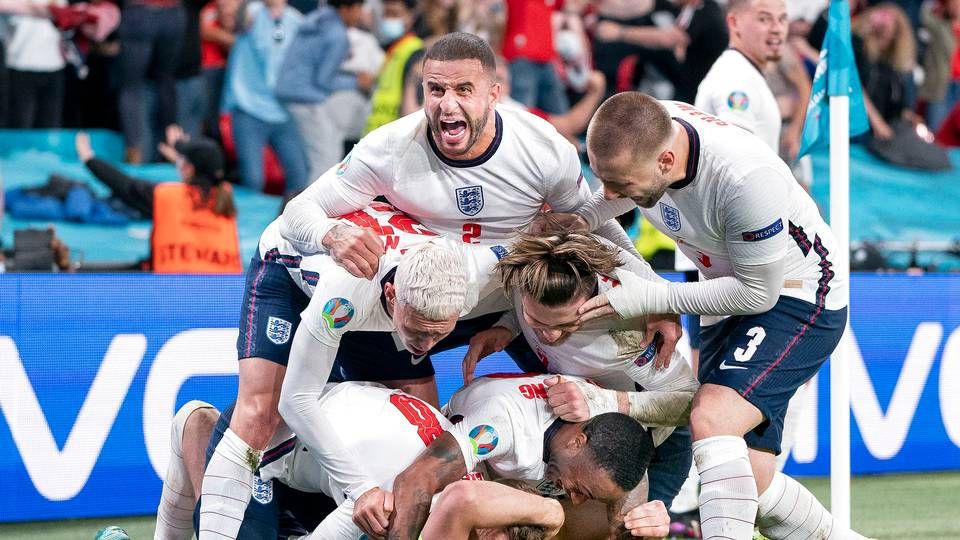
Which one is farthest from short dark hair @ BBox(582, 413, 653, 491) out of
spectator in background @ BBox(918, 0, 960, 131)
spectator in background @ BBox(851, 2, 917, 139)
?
spectator in background @ BBox(918, 0, 960, 131)

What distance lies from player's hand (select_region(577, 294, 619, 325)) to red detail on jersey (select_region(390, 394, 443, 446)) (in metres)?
0.58

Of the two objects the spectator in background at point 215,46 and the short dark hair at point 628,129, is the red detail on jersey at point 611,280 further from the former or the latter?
the spectator in background at point 215,46

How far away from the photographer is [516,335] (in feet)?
15.1

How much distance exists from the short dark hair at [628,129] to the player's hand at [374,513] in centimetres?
123

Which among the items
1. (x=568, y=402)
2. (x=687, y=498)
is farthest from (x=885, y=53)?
A: (x=568, y=402)

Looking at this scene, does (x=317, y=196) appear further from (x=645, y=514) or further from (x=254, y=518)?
(x=645, y=514)

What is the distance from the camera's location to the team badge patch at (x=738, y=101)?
5656 millimetres

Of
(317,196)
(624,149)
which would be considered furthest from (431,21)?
(624,149)

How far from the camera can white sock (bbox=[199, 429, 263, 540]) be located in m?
4.25

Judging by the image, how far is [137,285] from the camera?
18.8 feet

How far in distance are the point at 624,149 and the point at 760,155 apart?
53 centimetres

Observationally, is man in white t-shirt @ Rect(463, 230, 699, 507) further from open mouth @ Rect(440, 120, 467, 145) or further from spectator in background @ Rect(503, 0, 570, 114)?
spectator in background @ Rect(503, 0, 570, 114)

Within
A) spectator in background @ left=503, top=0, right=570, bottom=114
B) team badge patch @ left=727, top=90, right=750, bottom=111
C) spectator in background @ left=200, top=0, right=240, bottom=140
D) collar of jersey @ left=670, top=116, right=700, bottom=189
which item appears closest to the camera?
collar of jersey @ left=670, top=116, right=700, bottom=189

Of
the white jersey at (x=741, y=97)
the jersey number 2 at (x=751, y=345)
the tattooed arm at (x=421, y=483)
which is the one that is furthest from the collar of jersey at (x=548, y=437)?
the white jersey at (x=741, y=97)
